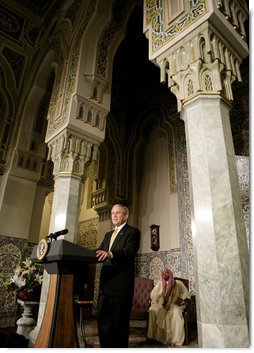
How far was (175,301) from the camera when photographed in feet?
14.5

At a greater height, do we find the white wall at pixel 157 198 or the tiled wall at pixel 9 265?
the white wall at pixel 157 198

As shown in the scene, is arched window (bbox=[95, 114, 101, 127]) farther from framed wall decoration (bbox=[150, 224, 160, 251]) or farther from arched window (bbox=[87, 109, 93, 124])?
framed wall decoration (bbox=[150, 224, 160, 251])

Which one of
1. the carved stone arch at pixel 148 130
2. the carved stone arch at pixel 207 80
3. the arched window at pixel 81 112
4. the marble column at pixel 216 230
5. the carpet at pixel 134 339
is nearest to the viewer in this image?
the marble column at pixel 216 230

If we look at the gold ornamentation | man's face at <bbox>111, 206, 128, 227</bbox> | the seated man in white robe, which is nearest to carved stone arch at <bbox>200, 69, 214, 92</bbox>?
man's face at <bbox>111, 206, 128, 227</bbox>

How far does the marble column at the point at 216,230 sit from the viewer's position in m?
1.83

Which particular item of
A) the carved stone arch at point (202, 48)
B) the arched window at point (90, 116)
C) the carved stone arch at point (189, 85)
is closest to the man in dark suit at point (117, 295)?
the carved stone arch at point (189, 85)

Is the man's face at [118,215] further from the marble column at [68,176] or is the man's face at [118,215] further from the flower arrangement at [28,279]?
the flower arrangement at [28,279]

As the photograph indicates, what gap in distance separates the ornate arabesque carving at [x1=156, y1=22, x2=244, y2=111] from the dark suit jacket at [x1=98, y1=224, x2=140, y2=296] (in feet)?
4.58

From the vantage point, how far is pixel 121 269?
2396 millimetres

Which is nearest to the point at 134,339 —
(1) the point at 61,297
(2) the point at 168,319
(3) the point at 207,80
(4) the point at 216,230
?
(2) the point at 168,319

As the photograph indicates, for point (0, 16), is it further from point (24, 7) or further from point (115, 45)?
point (115, 45)

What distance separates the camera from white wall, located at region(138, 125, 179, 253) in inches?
246

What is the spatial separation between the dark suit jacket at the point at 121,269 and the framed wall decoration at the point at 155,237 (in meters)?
3.95

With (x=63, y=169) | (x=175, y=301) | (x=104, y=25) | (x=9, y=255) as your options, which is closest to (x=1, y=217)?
(x=9, y=255)
